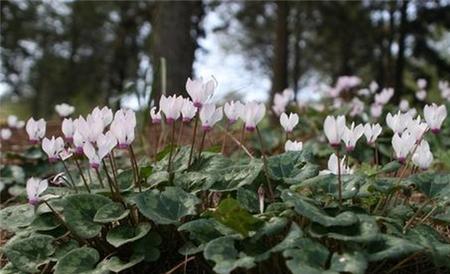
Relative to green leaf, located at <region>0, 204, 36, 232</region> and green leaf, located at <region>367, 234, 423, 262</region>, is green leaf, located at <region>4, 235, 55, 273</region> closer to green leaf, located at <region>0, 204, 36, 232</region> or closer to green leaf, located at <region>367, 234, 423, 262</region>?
green leaf, located at <region>0, 204, 36, 232</region>

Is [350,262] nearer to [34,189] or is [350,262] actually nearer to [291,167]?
[291,167]

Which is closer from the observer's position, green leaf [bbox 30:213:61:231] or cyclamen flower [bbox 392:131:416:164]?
cyclamen flower [bbox 392:131:416:164]

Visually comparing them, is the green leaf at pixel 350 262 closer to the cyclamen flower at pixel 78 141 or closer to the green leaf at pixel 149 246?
the green leaf at pixel 149 246

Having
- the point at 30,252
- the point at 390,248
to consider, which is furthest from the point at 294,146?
the point at 30,252

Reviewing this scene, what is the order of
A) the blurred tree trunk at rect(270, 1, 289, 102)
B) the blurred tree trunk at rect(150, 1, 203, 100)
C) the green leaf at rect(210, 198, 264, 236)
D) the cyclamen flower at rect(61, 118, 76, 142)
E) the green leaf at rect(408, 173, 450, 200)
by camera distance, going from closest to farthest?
the green leaf at rect(210, 198, 264, 236), the green leaf at rect(408, 173, 450, 200), the cyclamen flower at rect(61, 118, 76, 142), the blurred tree trunk at rect(150, 1, 203, 100), the blurred tree trunk at rect(270, 1, 289, 102)

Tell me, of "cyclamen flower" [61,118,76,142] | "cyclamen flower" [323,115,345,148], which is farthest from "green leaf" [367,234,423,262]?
"cyclamen flower" [61,118,76,142]

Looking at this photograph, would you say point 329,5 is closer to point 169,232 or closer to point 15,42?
point 15,42

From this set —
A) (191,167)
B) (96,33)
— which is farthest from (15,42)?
(191,167)
